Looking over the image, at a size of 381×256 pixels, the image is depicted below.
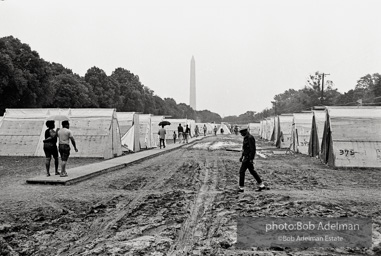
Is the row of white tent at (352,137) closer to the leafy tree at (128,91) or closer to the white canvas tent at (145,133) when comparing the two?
the white canvas tent at (145,133)

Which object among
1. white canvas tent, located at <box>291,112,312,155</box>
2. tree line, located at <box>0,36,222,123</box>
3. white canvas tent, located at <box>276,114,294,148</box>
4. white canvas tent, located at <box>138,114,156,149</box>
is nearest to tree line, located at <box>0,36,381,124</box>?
tree line, located at <box>0,36,222,123</box>

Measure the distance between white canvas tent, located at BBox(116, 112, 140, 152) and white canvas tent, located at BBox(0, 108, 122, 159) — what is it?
111 inches

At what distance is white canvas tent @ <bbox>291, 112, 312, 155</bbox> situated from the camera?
24.7 m

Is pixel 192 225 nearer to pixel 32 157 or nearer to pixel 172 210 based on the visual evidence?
pixel 172 210

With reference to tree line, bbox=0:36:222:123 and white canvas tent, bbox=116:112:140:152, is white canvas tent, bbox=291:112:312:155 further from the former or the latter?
tree line, bbox=0:36:222:123

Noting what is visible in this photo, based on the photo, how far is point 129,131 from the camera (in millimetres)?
24453

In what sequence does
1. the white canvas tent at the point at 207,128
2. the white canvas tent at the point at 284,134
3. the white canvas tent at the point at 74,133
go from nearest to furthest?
1. the white canvas tent at the point at 74,133
2. the white canvas tent at the point at 284,134
3. the white canvas tent at the point at 207,128

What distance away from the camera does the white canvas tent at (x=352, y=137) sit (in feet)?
50.3

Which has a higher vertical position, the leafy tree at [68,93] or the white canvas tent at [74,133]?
the leafy tree at [68,93]

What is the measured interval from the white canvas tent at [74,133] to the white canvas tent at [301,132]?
39.9ft

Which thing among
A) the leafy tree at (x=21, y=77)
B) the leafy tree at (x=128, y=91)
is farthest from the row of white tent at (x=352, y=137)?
the leafy tree at (x=128, y=91)

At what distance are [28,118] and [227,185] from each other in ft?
→ 49.3

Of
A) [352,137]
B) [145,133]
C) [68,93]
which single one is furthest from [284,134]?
[68,93]

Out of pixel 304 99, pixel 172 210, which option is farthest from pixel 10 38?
pixel 304 99
